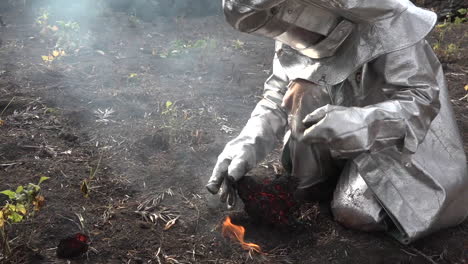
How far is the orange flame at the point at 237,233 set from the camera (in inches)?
99.3

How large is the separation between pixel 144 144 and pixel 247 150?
1217 mm

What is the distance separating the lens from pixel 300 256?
2.52m

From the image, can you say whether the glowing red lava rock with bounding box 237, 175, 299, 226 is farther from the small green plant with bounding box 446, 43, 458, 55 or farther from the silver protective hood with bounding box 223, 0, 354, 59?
the small green plant with bounding box 446, 43, 458, 55

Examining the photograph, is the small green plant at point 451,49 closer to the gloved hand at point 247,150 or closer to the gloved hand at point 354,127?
the gloved hand at point 247,150

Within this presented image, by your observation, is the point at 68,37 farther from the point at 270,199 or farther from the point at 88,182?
the point at 270,199

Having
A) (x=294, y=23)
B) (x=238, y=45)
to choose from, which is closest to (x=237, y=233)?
(x=294, y=23)

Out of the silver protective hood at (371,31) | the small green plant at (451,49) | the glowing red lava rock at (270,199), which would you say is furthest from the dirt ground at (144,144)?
the silver protective hood at (371,31)

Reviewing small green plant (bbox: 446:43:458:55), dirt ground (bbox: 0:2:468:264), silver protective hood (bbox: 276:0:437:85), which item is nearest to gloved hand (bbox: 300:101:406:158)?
silver protective hood (bbox: 276:0:437:85)

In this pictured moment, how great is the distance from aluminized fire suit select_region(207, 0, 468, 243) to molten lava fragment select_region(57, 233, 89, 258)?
0.71 m

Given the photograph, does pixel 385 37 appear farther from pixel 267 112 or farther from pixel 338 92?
pixel 267 112

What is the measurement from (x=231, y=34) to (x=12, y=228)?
5.23 metres

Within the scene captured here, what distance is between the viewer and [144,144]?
12.0ft

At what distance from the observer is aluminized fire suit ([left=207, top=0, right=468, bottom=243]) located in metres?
2.21

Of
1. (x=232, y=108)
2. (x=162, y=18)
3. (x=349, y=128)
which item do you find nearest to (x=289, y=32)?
(x=349, y=128)
